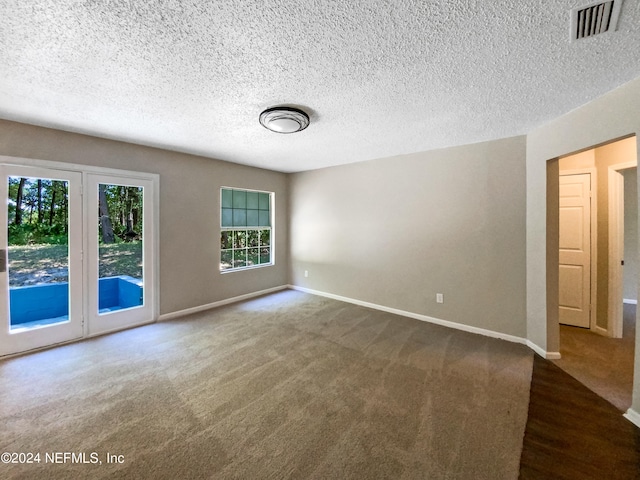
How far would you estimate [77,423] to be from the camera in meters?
1.73

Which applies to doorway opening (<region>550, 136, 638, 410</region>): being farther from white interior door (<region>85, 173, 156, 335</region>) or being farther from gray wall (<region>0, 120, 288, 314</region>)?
white interior door (<region>85, 173, 156, 335</region>)

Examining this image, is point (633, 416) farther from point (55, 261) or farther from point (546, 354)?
point (55, 261)

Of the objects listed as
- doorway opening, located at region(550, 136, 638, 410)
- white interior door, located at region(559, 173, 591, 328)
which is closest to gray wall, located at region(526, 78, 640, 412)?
doorway opening, located at region(550, 136, 638, 410)

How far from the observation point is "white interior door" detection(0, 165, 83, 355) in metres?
2.58

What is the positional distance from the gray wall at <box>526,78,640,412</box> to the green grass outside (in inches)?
195

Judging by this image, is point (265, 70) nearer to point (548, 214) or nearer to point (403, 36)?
point (403, 36)

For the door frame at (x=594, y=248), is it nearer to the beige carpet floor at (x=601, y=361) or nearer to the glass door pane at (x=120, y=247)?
the beige carpet floor at (x=601, y=361)

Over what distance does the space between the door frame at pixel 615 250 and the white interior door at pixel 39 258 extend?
21.1ft

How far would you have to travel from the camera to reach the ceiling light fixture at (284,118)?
89.1 inches

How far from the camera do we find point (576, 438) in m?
1.63

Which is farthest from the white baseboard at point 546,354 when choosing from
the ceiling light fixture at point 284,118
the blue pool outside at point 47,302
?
the blue pool outside at point 47,302

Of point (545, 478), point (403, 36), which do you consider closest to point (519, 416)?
point (545, 478)

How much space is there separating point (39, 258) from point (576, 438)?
197 inches

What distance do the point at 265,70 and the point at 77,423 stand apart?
277 cm
